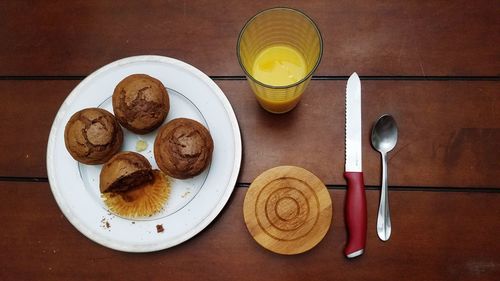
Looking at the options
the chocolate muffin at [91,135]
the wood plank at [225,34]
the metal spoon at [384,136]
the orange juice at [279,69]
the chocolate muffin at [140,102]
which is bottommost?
the chocolate muffin at [91,135]

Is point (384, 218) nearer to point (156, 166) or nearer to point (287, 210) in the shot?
point (287, 210)

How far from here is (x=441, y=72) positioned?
1.13 meters

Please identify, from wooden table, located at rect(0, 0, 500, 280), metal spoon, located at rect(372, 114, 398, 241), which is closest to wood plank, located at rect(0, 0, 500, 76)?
wooden table, located at rect(0, 0, 500, 280)

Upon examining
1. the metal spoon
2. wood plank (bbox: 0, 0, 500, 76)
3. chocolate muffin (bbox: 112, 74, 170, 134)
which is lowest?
chocolate muffin (bbox: 112, 74, 170, 134)

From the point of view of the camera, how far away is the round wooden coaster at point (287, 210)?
99cm

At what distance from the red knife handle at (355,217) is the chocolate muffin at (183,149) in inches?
13.8

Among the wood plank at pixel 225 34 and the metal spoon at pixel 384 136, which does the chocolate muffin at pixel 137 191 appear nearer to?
the wood plank at pixel 225 34

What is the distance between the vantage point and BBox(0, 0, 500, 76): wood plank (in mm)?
1136

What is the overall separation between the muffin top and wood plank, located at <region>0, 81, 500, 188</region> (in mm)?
234

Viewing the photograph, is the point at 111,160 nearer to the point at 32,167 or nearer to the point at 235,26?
the point at 32,167

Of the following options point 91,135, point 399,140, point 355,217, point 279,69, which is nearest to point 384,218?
point 355,217

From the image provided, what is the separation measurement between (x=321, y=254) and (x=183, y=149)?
42cm

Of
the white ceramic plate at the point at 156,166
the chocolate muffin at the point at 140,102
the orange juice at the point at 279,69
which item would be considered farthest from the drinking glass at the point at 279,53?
the chocolate muffin at the point at 140,102

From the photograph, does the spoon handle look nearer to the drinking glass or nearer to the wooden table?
the wooden table
